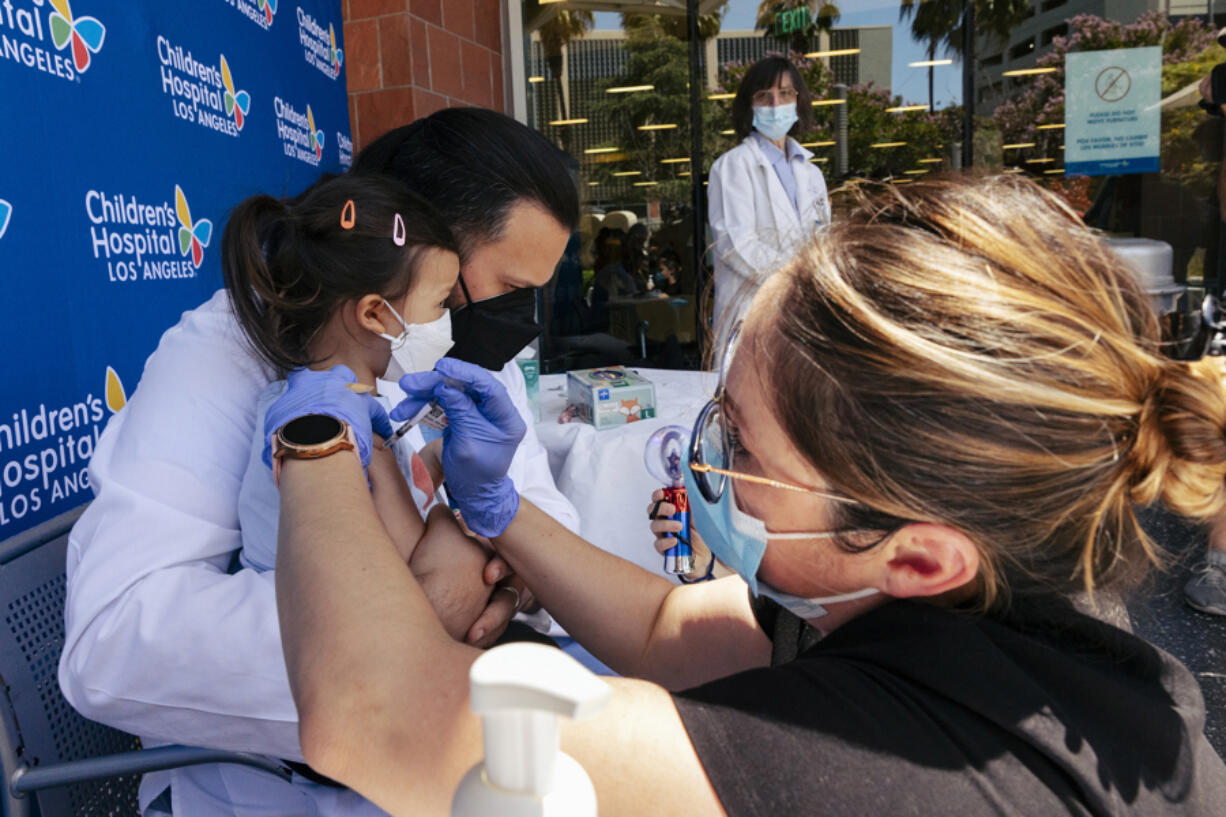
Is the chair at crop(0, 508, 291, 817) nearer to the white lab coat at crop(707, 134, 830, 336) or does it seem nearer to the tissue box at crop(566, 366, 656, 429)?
the tissue box at crop(566, 366, 656, 429)

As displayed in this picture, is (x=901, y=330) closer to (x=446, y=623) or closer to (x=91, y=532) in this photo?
(x=446, y=623)

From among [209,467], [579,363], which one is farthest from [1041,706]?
[579,363]

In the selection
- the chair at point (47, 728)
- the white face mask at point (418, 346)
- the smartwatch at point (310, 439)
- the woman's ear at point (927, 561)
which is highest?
the white face mask at point (418, 346)

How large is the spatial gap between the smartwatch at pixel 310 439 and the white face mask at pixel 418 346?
570mm

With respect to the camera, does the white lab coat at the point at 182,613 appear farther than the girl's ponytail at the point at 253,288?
No

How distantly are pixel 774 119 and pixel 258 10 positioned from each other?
2.34 m

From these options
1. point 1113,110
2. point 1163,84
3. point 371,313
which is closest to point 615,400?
point 371,313

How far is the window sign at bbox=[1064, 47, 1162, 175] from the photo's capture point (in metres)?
5.79

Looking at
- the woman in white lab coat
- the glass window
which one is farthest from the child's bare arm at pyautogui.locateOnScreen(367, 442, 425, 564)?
the glass window

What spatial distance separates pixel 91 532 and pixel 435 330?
682 mm

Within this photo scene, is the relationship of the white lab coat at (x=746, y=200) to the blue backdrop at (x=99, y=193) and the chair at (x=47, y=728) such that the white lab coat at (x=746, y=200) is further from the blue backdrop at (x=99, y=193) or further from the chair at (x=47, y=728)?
the chair at (x=47, y=728)

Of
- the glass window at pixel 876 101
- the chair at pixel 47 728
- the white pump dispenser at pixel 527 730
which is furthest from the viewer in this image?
the glass window at pixel 876 101

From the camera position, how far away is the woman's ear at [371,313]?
159 centimetres

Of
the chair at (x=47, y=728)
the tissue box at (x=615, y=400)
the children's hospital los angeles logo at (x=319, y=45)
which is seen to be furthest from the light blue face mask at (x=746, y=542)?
the children's hospital los angeles logo at (x=319, y=45)
